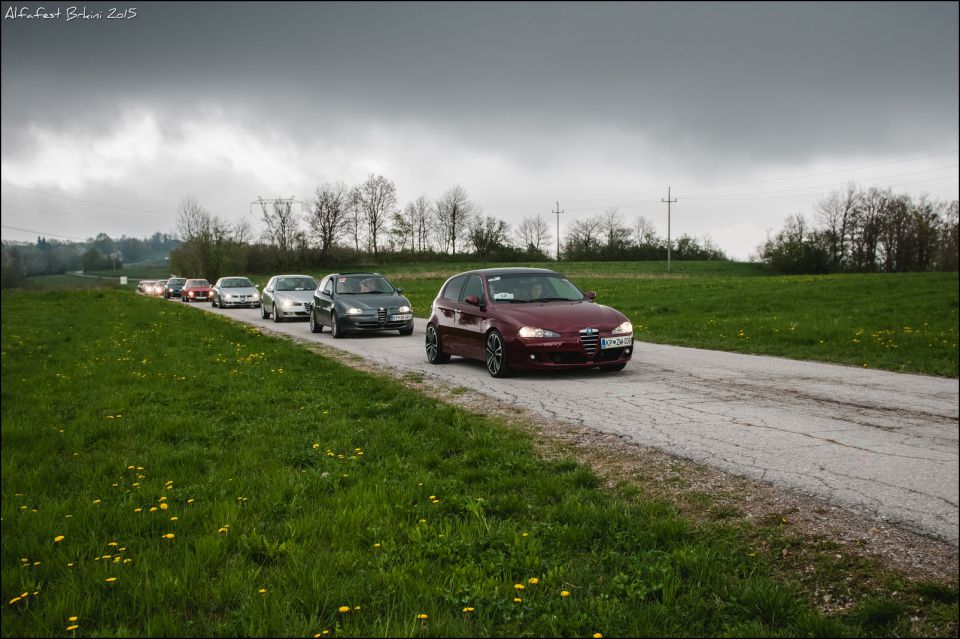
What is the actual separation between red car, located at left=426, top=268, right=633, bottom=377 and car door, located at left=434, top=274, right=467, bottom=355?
0.05 ft

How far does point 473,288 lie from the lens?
36.9 feet

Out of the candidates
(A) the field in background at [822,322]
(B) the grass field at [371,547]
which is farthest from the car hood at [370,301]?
(B) the grass field at [371,547]

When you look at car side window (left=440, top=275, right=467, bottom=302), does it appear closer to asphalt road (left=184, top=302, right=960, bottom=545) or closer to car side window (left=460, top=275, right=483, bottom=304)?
car side window (left=460, top=275, right=483, bottom=304)

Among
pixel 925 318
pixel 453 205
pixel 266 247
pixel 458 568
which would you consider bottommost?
pixel 458 568

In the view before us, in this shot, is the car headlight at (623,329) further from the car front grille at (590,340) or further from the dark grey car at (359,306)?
the dark grey car at (359,306)

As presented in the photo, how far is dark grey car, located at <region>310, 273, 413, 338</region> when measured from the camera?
54.1 ft

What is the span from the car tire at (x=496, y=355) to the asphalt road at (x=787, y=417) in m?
0.20

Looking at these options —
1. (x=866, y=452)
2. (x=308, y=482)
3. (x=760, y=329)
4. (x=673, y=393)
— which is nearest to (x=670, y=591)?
(x=308, y=482)

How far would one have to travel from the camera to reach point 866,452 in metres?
5.20

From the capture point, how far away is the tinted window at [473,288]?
1098 cm

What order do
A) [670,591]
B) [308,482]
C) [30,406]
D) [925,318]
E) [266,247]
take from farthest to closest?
[266,247]
[925,318]
[30,406]
[308,482]
[670,591]

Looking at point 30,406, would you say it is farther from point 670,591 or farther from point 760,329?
point 760,329

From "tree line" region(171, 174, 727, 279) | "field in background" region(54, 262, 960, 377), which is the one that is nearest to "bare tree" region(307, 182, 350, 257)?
"tree line" region(171, 174, 727, 279)

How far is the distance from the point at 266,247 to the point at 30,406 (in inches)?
2435
